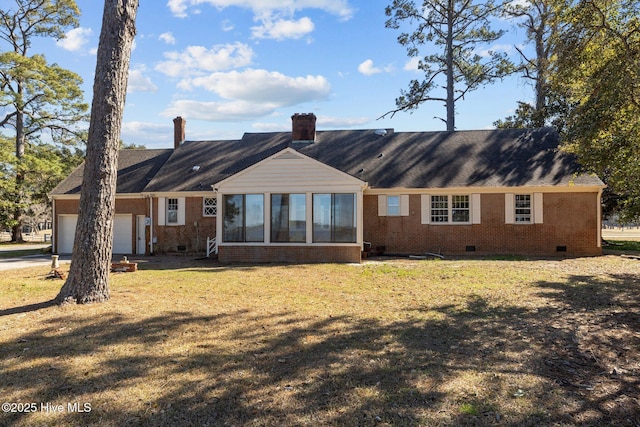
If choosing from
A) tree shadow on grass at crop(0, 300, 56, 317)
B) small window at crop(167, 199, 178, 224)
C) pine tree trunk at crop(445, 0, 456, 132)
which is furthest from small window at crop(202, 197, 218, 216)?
pine tree trunk at crop(445, 0, 456, 132)

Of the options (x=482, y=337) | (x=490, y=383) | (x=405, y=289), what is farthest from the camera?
(x=405, y=289)

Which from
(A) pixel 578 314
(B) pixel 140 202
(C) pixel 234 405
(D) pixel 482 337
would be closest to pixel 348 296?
(D) pixel 482 337

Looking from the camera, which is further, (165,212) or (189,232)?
(165,212)

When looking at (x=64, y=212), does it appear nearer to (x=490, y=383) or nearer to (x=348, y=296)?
(x=348, y=296)

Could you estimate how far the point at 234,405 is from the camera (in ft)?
12.3

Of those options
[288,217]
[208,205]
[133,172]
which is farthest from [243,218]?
[133,172]

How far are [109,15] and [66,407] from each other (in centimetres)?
719

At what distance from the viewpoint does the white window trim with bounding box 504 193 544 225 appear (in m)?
17.0

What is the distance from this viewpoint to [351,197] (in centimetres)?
Answer: 1524

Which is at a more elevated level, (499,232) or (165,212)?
(165,212)

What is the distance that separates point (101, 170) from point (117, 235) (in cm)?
1388

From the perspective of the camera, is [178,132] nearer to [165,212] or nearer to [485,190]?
[165,212]

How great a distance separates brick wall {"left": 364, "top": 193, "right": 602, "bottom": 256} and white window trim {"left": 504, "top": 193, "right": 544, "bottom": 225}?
136 millimetres

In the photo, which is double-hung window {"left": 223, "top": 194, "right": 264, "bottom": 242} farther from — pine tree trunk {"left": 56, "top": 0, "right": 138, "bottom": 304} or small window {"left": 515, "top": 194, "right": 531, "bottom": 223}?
small window {"left": 515, "top": 194, "right": 531, "bottom": 223}
